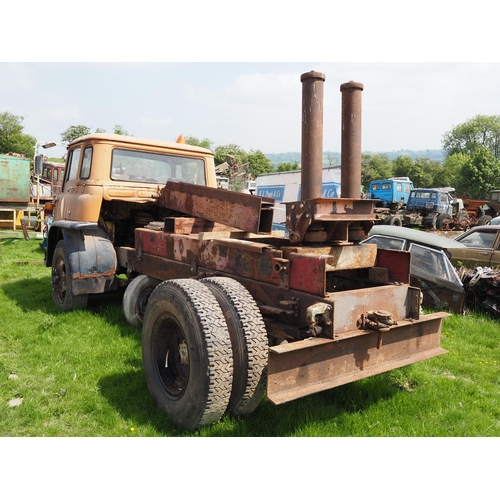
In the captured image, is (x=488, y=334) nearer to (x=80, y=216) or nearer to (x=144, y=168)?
(x=144, y=168)

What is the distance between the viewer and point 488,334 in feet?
19.9

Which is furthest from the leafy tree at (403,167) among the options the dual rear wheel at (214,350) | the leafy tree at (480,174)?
the dual rear wheel at (214,350)

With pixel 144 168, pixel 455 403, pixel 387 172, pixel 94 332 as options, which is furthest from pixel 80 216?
pixel 387 172

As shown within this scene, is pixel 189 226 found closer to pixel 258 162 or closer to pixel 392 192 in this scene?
pixel 392 192

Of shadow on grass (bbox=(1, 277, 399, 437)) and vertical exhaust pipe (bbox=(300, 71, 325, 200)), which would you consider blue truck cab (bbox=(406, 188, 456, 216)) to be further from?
vertical exhaust pipe (bbox=(300, 71, 325, 200))

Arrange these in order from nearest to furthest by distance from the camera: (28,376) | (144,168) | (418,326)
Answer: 1. (418,326)
2. (28,376)
3. (144,168)

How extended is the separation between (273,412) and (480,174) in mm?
51028

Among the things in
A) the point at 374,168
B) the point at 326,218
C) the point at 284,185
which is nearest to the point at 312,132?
the point at 326,218

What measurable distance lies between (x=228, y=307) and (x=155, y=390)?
101cm

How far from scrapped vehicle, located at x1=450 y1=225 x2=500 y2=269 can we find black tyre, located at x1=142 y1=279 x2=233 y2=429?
19.0ft

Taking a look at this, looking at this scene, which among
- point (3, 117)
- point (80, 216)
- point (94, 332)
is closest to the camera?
point (94, 332)

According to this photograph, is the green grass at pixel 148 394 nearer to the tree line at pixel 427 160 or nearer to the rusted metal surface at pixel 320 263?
the rusted metal surface at pixel 320 263

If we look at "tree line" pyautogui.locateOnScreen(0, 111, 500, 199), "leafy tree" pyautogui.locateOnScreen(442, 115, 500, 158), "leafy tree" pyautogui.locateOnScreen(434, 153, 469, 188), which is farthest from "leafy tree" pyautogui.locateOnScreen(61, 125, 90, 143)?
"leafy tree" pyautogui.locateOnScreen(442, 115, 500, 158)

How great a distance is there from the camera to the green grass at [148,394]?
3500 millimetres
